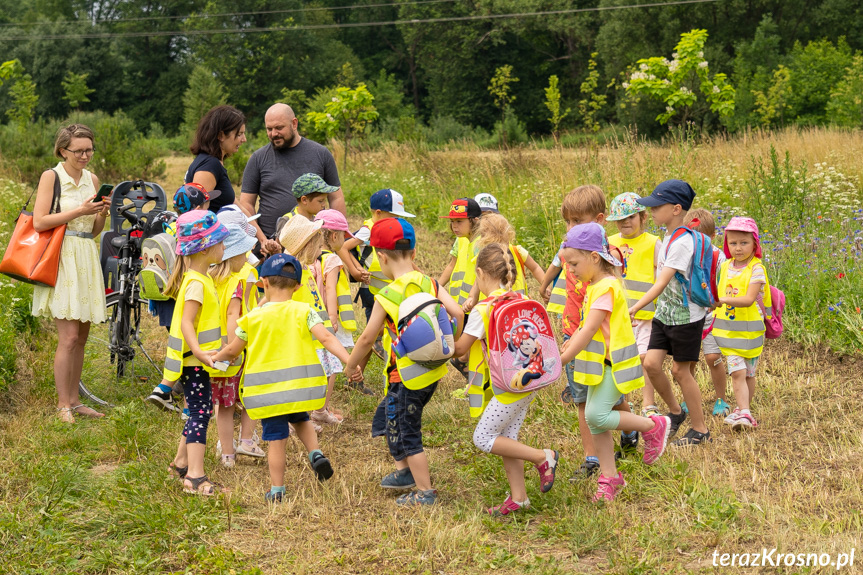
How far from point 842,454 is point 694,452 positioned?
0.86 meters

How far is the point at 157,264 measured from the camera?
18.8 feet

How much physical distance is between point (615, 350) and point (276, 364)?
6.13 ft

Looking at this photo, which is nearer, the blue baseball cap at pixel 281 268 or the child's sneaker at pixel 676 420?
the blue baseball cap at pixel 281 268

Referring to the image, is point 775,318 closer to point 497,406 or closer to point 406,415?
point 497,406

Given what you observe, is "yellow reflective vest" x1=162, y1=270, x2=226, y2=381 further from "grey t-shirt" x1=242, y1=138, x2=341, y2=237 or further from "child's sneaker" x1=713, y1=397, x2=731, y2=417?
"child's sneaker" x1=713, y1=397, x2=731, y2=417

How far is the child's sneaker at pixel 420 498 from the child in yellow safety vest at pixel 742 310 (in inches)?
88.4

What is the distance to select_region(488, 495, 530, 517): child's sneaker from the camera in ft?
14.4

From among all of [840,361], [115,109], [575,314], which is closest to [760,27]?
[840,361]

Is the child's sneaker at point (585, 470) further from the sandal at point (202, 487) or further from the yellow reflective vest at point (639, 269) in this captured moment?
the sandal at point (202, 487)

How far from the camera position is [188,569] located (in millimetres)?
3844

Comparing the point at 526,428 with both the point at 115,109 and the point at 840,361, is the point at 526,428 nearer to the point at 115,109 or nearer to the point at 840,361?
the point at 840,361

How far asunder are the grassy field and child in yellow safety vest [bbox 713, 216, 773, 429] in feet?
0.96

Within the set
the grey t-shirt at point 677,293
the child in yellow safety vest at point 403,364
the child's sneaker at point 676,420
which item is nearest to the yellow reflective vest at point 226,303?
the child in yellow safety vest at point 403,364

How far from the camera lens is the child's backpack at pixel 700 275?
5172 millimetres
